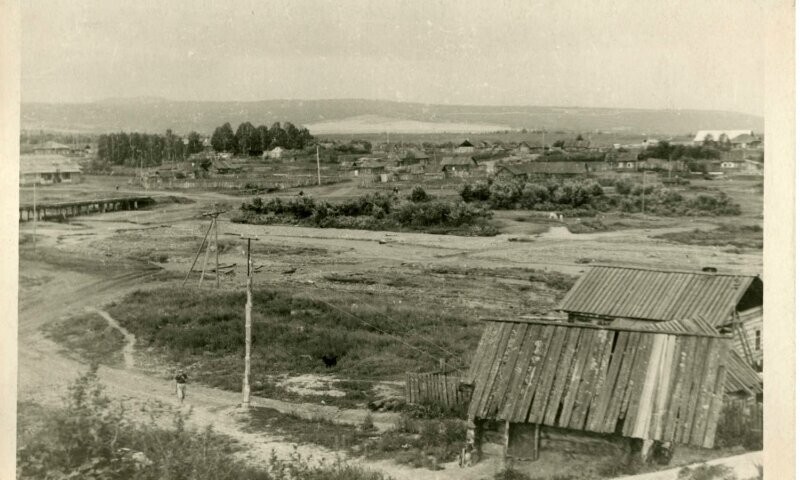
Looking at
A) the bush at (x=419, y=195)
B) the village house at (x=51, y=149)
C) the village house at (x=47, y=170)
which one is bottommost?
the bush at (x=419, y=195)

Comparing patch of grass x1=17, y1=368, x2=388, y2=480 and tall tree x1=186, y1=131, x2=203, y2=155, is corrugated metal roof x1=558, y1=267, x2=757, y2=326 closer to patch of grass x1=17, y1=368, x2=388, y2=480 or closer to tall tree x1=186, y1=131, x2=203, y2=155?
patch of grass x1=17, y1=368, x2=388, y2=480

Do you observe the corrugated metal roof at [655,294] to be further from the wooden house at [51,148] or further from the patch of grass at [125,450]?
the wooden house at [51,148]

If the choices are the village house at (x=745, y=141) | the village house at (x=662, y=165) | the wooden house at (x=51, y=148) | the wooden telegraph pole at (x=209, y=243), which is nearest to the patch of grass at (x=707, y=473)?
the village house at (x=745, y=141)

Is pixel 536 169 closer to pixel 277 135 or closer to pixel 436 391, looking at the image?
pixel 436 391

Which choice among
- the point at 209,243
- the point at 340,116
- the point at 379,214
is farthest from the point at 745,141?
the point at 209,243

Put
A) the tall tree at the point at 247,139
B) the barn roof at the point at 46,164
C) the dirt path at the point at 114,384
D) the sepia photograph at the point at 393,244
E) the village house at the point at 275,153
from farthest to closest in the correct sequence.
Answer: the village house at the point at 275,153 → the tall tree at the point at 247,139 → the barn roof at the point at 46,164 → the dirt path at the point at 114,384 → the sepia photograph at the point at 393,244
